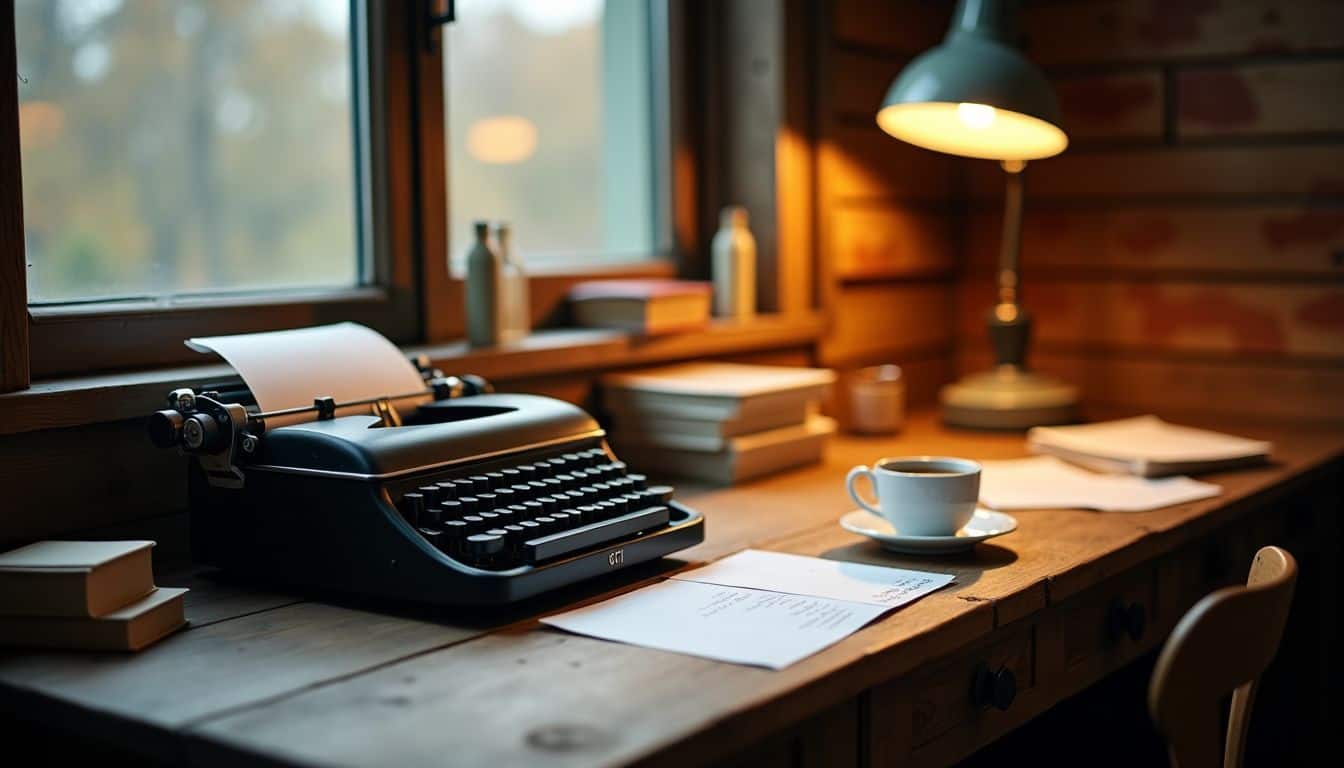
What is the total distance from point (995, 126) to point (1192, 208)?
0.69 m

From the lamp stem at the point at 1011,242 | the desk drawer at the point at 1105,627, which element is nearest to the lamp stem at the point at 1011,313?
the lamp stem at the point at 1011,242

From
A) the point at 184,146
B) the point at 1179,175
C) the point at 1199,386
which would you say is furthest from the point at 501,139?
the point at 1199,386

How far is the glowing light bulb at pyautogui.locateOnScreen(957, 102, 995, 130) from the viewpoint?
2211 millimetres

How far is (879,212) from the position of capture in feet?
9.22

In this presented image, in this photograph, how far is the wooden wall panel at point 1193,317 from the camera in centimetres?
265

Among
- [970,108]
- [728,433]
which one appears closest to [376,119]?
[728,433]

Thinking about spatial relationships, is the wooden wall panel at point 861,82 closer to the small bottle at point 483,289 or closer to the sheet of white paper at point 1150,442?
the sheet of white paper at point 1150,442

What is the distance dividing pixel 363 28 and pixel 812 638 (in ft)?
3.84

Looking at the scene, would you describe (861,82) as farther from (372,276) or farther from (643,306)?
(372,276)

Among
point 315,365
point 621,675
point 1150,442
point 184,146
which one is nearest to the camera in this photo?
point 621,675

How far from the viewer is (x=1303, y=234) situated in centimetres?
264

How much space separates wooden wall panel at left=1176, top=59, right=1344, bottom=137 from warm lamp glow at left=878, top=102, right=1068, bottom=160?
2.01 ft

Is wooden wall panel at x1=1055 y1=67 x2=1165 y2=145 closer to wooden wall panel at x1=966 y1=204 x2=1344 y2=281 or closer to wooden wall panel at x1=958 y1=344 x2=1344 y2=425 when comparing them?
wooden wall panel at x1=966 y1=204 x2=1344 y2=281

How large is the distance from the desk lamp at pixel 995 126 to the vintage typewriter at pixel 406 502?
901 mm
